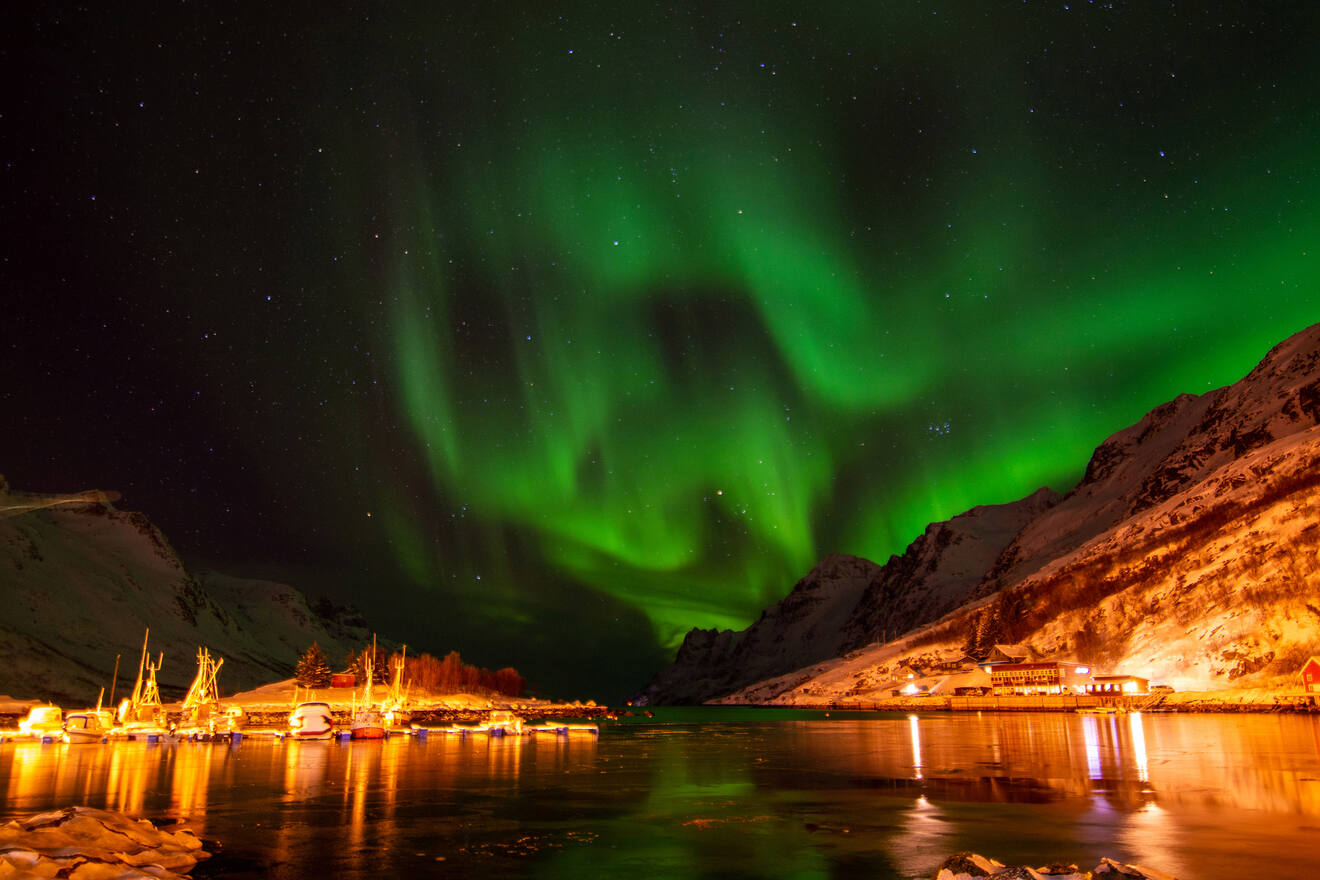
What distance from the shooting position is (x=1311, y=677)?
133125mm

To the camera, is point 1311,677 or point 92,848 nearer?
point 92,848

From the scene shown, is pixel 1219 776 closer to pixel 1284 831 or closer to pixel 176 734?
pixel 1284 831

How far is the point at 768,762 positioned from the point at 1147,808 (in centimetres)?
3448

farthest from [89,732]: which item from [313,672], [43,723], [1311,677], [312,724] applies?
[1311,677]

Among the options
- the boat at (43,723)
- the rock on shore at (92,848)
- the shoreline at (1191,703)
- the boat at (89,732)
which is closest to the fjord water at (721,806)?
the rock on shore at (92,848)

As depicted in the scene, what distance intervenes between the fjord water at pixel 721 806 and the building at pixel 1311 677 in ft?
226

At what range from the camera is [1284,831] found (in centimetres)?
3006

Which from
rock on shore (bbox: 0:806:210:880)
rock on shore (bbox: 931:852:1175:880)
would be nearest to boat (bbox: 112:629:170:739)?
rock on shore (bbox: 0:806:210:880)

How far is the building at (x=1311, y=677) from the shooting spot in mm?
131637

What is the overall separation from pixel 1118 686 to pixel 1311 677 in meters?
44.5

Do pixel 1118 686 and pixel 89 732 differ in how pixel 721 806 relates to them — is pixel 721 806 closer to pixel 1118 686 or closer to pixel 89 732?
pixel 89 732

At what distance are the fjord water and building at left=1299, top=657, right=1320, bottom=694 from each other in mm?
68753

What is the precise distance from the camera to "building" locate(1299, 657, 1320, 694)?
5183 inches

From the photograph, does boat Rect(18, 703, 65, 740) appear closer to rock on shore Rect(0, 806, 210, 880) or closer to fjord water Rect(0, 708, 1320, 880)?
fjord water Rect(0, 708, 1320, 880)
